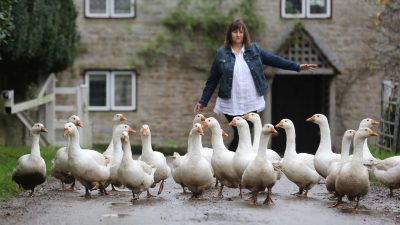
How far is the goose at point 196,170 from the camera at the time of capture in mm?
13102

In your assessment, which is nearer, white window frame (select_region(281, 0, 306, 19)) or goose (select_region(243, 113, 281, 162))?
goose (select_region(243, 113, 281, 162))

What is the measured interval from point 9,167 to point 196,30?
14.8m

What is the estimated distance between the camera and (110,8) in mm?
31141

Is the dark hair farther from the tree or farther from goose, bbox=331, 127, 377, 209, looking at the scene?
the tree

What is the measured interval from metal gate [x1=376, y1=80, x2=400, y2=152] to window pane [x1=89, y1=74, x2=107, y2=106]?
34.9ft

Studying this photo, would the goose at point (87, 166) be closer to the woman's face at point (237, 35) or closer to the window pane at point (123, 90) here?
the woman's face at point (237, 35)

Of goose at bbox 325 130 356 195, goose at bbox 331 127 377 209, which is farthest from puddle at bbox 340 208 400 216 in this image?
goose at bbox 325 130 356 195

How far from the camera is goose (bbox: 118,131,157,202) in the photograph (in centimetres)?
1310

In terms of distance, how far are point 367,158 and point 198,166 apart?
110 inches

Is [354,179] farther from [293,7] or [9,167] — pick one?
[293,7]

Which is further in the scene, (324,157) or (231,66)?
(231,66)

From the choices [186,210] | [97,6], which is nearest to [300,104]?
[97,6]

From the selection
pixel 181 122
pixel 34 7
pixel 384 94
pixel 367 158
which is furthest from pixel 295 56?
pixel 367 158

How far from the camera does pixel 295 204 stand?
1273 cm
